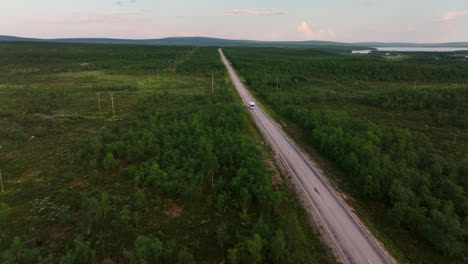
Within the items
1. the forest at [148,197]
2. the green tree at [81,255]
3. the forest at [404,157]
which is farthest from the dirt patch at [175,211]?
the forest at [404,157]

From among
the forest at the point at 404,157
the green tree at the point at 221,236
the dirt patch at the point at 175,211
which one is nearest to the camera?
the green tree at the point at 221,236

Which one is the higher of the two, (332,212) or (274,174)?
(274,174)

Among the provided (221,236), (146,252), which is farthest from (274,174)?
(146,252)

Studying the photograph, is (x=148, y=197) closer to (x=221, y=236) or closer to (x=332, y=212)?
(x=221, y=236)

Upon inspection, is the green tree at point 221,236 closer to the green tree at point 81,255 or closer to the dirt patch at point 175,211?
the dirt patch at point 175,211

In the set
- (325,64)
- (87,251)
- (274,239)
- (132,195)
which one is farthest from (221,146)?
(325,64)

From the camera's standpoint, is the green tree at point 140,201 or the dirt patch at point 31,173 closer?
the green tree at point 140,201

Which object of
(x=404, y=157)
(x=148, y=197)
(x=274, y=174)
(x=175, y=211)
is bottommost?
(x=175, y=211)

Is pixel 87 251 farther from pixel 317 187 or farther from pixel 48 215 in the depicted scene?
pixel 317 187

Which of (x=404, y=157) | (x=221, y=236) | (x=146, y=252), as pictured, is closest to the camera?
(x=146, y=252)
